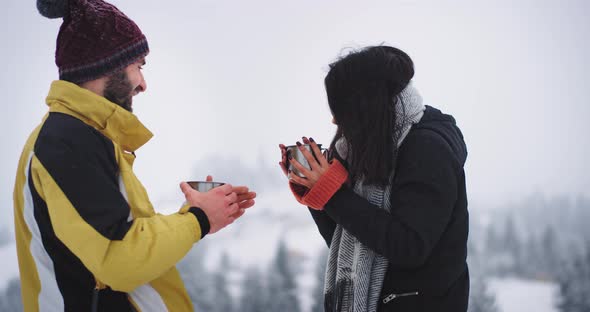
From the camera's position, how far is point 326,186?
1097mm

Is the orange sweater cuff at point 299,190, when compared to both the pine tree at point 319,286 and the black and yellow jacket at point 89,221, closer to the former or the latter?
the black and yellow jacket at point 89,221

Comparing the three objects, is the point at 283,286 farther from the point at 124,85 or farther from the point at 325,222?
the point at 124,85

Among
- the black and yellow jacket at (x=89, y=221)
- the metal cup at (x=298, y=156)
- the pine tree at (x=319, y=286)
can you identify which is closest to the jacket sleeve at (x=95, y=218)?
the black and yellow jacket at (x=89, y=221)

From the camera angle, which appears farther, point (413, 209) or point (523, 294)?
point (523, 294)

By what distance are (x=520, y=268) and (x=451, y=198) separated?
2.13 metres

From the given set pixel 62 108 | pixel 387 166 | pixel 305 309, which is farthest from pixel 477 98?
pixel 62 108

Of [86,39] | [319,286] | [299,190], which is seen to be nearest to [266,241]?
[319,286]

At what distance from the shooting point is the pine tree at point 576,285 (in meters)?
2.76

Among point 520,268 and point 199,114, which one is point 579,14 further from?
point 199,114

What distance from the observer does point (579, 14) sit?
296 centimetres

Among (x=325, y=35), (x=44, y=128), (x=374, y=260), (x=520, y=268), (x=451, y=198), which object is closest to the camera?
(x=44, y=128)

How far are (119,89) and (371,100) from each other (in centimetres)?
58

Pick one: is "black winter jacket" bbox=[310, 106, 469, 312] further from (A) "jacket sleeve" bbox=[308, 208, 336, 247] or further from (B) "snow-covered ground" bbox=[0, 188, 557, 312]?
(B) "snow-covered ground" bbox=[0, 188, 557, 312]

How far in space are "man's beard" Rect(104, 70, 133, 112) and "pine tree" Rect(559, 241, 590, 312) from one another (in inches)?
107
